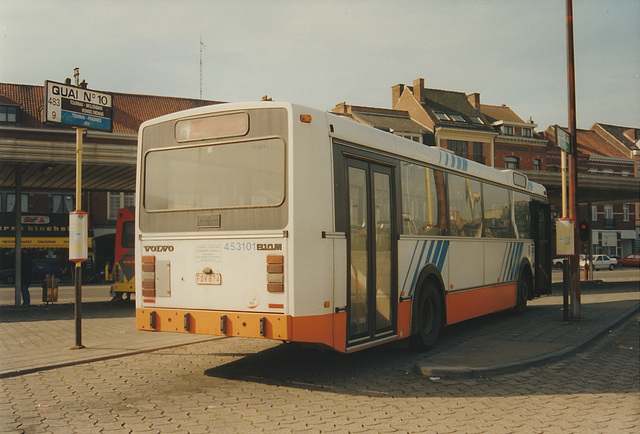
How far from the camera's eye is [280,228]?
6.92 m

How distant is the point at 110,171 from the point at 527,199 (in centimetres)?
1242

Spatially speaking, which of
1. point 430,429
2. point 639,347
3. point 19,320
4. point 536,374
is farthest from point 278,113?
point 19,320

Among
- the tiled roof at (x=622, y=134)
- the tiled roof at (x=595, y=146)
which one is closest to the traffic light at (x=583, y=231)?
the tiled roof at (x=595, y=146)

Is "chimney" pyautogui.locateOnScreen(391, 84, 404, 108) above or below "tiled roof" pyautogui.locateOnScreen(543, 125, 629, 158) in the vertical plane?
above

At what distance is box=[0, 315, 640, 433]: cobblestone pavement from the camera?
5.68 metres

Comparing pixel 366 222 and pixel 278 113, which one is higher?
pixel 278 113

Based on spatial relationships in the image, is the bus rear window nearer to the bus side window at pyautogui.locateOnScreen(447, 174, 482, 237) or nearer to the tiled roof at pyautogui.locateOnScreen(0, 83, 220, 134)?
the bus side window at pyautogui.locateOnScreen(447, 174, 482, 237)

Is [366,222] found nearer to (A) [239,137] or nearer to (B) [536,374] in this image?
(A) [239,137]

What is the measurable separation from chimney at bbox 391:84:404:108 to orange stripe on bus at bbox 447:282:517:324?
2035 inches

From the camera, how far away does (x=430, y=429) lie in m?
5.53

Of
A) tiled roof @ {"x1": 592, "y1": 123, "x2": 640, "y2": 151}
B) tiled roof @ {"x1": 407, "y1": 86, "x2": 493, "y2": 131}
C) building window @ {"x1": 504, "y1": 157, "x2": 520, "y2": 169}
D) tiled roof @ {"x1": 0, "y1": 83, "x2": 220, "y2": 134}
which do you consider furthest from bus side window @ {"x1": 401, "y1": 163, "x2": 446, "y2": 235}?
tiled roof @ {"x1": 592, "y1": 123, "x2": 640, "y2": 151}

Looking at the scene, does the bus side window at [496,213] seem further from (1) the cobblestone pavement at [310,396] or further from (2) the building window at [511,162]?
(2) the building window at [511,162]

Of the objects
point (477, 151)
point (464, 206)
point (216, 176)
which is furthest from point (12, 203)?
point (216, 176)

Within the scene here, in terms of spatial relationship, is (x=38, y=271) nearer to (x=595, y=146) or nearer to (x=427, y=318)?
(x=427, y=318)
